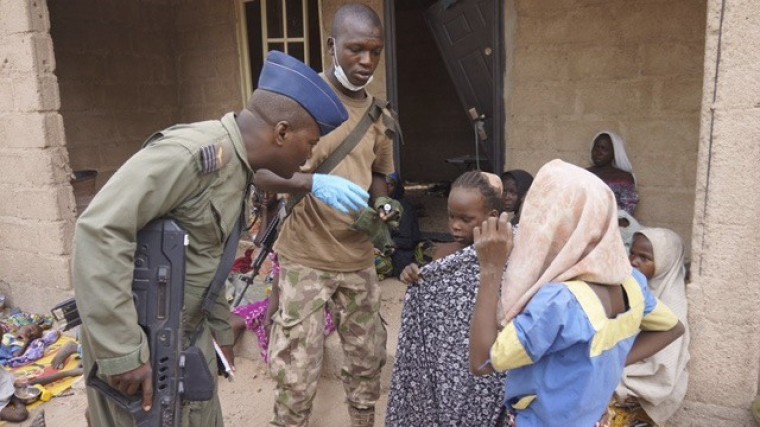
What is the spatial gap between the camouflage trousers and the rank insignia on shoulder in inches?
38.4

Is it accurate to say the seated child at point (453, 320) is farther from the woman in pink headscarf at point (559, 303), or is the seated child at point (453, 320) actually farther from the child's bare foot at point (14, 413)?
the child's bare foot at point (14, 413)

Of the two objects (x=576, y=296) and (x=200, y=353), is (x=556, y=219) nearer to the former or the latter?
(x=576, y=296)

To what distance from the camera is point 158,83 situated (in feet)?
20.2

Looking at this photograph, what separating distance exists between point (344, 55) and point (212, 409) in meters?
1.44

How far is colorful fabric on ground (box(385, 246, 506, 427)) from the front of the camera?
6.74 ft

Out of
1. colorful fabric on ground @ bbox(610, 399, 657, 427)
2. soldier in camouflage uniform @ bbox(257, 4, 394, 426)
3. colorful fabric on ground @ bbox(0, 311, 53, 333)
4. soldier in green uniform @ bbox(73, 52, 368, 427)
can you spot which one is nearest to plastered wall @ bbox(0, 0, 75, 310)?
colorful fabric on ground @ bbox(0, 311, 53, 333)

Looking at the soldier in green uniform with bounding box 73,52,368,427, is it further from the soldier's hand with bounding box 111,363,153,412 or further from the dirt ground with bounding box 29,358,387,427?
the dirt ground with bounding box 29,358,387,427

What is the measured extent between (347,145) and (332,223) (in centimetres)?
34

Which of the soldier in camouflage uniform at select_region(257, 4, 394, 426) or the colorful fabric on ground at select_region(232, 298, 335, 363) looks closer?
the soldier in camouflage uniform at select_region(257, 4, 394, 426)

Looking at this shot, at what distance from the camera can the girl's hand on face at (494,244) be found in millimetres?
1634

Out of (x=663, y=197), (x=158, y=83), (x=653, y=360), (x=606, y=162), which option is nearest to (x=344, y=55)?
(x=653, y=360)

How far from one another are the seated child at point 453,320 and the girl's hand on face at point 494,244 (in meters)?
0.36

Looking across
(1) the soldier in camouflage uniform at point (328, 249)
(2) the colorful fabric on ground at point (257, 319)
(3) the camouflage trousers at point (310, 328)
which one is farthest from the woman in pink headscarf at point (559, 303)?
(2) the colorful fabric on ground at point (257, 319)

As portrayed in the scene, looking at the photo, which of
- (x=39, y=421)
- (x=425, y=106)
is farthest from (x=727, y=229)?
(x=425, y=106)
